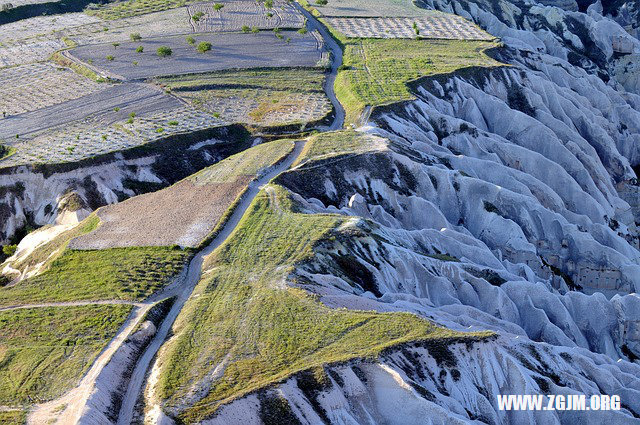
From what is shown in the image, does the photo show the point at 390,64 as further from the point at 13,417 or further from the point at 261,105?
the point at 13,417

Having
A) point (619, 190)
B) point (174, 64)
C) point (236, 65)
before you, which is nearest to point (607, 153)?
point (619, 190)

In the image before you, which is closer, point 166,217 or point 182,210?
point 166,217

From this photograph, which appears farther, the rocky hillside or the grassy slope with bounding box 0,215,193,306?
the grassy slope with bounding box 0,215,193,306

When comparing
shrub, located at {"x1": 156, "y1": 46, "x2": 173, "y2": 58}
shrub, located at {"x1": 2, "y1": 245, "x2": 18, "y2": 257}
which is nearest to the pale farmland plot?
shrub, located at {"x1": 156, "y1": 46, "x2": 173, "y2": 58}

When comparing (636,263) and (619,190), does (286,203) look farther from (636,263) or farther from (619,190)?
(619,190)

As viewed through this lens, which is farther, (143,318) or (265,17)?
(265,17)

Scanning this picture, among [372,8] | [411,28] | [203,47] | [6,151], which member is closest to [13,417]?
[6,151]

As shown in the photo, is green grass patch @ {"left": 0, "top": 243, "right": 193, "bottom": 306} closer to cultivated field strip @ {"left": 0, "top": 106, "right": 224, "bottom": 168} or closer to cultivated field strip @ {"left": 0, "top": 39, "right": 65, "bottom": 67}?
cultivated field strip @ {"left": 0, "top": 106, "right": 224, "bottom": 168}
